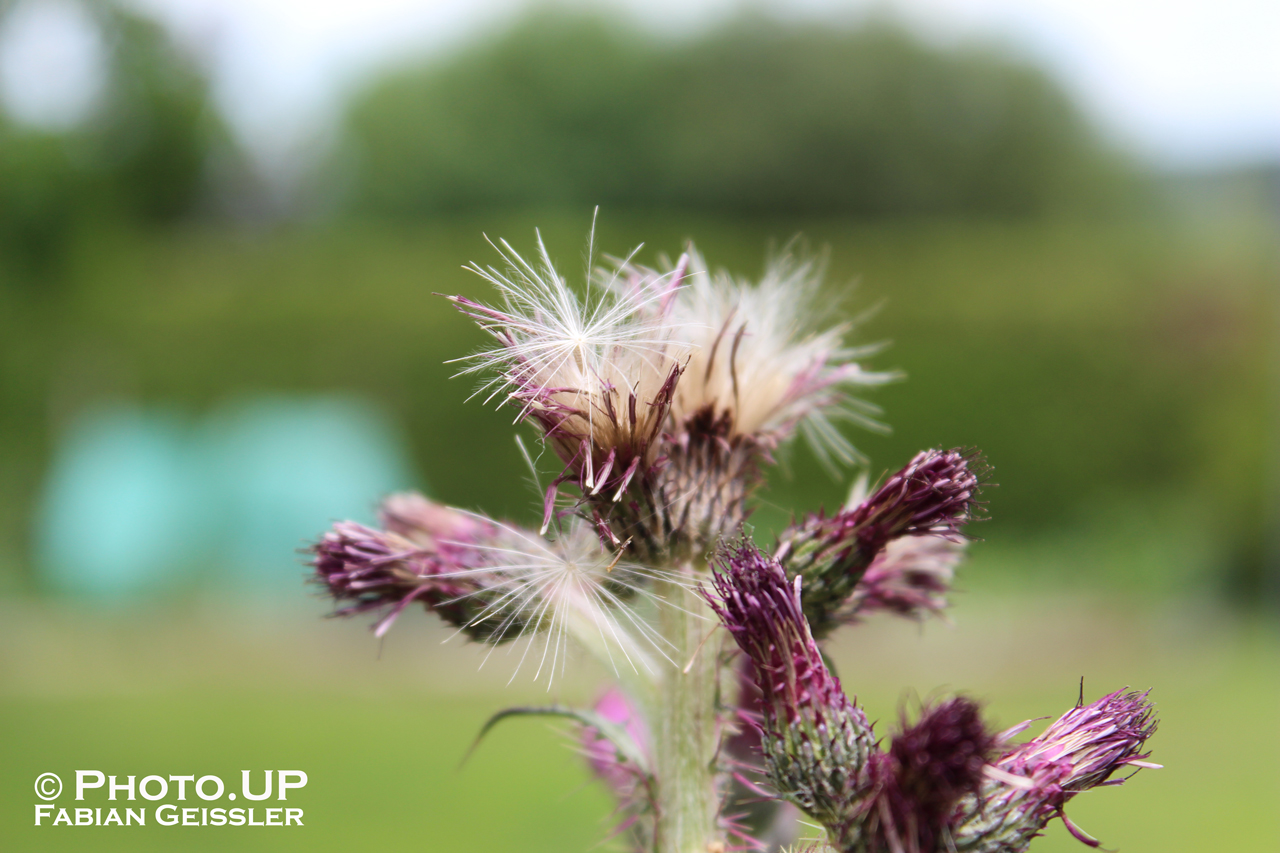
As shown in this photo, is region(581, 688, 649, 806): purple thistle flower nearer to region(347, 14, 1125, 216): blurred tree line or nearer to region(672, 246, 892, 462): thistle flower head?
region(672, 246, 892, 462): thistle flower head

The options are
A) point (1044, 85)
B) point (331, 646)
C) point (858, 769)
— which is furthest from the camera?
point (1044, 85)

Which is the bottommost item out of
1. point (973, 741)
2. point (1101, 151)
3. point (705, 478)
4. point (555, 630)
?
point (973, 741)

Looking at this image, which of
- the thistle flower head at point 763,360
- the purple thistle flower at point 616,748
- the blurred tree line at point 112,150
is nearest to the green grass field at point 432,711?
the blurred tree line at point 112,150

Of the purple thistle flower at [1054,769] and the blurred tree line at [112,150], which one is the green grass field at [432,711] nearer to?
the blurred tree line at [112,150]

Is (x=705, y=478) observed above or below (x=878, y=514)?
above

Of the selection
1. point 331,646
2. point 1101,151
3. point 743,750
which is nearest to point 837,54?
point 1101,151

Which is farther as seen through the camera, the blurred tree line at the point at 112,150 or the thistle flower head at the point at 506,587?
the blurred tree line at the point at 112,150

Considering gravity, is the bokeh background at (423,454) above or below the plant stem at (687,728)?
above

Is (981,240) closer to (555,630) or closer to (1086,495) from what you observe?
(1086,495)
